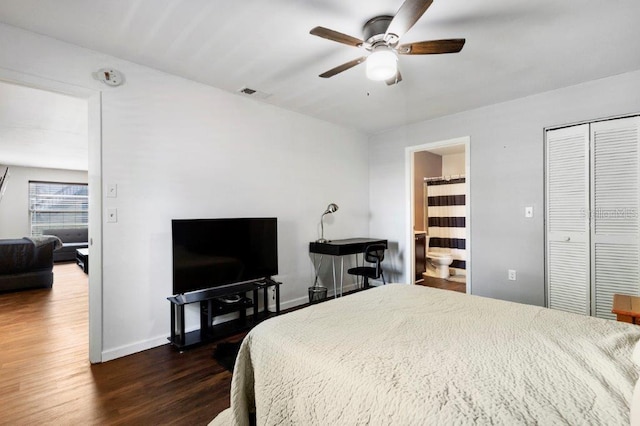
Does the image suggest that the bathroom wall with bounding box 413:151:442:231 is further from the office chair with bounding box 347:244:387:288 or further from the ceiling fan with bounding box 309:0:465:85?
the ceiling fan with bounding box 309:0:465:85

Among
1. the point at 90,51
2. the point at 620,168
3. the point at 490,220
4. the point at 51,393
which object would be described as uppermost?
the point at 90,51

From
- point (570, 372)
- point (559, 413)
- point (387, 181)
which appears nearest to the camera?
point (559, 413)

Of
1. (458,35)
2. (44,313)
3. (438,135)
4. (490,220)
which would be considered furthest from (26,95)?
(490,220)

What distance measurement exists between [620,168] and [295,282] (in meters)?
3.46

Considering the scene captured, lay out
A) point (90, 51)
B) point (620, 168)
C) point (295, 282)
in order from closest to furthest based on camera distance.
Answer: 1. point (90, 51)
2. point (620, 168)
3. point (295, 282)

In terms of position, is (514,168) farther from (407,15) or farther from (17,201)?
(17,201)

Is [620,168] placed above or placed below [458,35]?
below

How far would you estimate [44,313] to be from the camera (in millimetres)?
3584

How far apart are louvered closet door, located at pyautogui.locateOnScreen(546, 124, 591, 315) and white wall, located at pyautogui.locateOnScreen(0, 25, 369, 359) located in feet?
8.87

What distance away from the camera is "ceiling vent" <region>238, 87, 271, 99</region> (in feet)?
10.3

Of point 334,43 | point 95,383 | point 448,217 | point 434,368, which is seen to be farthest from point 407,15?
point 448,217

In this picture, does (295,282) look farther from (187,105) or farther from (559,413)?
(559,413)

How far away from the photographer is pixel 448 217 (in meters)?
5.66

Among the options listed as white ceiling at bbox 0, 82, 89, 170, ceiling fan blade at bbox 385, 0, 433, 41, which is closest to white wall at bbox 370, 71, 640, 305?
ceiling fan blade at bbox 385, 0, 433, 41
